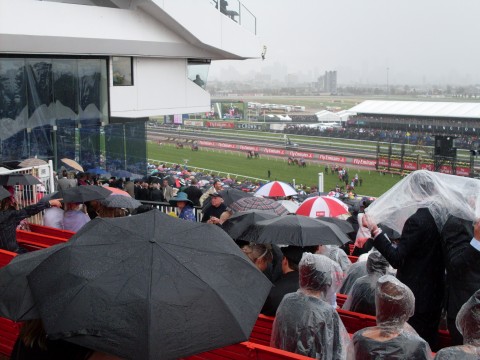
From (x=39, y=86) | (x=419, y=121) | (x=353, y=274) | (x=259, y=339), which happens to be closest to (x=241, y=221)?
(x=353, y=274)

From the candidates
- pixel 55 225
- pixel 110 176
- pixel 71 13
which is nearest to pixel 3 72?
pixel 71 13

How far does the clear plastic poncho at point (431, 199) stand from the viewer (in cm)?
429

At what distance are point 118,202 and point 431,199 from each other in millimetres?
4422

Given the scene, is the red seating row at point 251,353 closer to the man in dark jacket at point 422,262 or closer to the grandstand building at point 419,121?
the man in dark jacket at point 422,262

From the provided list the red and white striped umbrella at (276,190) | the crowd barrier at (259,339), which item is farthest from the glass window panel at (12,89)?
the crowd barrier at (259,339)

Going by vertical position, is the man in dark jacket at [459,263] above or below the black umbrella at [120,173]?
above

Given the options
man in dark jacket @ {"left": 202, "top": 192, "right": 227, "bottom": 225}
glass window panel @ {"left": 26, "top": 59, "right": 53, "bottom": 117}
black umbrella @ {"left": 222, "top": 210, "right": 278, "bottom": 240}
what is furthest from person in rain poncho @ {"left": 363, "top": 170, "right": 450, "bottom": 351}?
glass window panel @ {"left": 26, "top": 59, "right": 53, "bottom": 117}

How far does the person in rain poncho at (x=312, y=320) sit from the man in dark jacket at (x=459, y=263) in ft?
2.93

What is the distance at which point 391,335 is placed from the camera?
298 cm

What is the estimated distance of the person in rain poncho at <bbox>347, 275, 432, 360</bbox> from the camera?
293 cm

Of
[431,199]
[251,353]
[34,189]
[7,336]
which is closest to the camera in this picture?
[251,353]

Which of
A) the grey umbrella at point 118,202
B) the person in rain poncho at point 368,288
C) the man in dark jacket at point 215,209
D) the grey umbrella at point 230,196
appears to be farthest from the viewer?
the grey umbrella at point 230,196

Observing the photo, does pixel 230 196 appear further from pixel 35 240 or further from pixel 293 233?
pixel 293 233

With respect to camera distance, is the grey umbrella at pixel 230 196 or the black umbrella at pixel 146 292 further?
the grey umbrella at pixel 230 196
